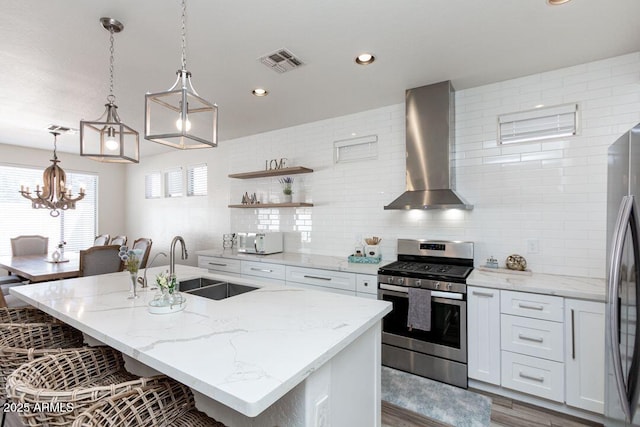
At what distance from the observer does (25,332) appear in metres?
1.52

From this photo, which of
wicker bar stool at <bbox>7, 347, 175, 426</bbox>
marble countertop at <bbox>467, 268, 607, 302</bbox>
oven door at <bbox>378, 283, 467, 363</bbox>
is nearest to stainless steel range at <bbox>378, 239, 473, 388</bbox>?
oven door at <bbox>378, 283, 467, 363</bbox>

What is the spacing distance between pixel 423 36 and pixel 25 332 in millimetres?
2853

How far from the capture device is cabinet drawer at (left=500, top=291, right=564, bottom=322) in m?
2.07

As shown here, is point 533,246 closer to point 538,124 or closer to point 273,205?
point 538,124

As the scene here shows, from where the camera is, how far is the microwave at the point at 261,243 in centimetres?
382

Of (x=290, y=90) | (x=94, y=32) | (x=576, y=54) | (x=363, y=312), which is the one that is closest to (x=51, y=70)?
(x=94, y=32)

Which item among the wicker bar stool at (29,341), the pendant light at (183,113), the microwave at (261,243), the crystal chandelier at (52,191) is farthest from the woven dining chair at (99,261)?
A: the pendant light at (183,113)

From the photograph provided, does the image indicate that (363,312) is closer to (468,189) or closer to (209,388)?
(209,388)

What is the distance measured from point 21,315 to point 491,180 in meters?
3.59

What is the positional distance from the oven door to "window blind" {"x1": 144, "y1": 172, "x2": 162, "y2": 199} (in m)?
4.96

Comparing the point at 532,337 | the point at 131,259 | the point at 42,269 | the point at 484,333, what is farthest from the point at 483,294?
the point at 42,269

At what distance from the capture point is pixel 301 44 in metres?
2.16

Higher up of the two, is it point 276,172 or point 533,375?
point 276,172

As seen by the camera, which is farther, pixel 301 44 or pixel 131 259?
pixel 301 44
